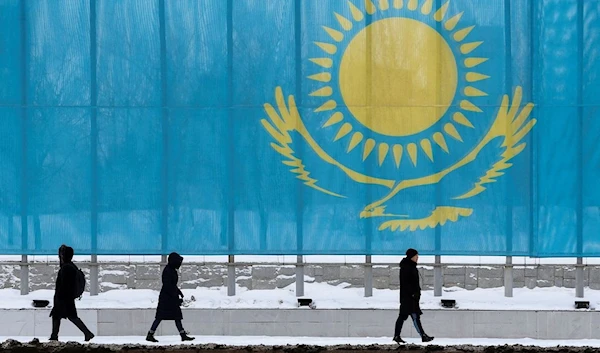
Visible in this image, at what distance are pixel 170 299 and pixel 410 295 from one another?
3.39 metres

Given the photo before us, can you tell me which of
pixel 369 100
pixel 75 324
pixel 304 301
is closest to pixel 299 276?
pixel 304 301

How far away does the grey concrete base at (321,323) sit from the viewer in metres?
15.4

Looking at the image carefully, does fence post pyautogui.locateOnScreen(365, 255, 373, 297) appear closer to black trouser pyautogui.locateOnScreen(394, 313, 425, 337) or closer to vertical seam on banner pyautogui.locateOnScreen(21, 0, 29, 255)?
black trouser pyautogui.locateOnScreen(394, 313, 425, 337)

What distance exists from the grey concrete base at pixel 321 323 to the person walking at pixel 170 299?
0.81 m

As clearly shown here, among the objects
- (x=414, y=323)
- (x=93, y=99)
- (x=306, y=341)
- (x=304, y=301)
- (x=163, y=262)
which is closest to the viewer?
(x=414, y=323)

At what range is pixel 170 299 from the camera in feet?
48.4

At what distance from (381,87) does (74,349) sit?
5905mm

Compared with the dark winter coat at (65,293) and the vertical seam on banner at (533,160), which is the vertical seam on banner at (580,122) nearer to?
the vertical seam on banner at (533,160)

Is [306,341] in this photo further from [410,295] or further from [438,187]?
[438,187]

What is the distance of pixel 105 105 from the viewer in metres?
16.0

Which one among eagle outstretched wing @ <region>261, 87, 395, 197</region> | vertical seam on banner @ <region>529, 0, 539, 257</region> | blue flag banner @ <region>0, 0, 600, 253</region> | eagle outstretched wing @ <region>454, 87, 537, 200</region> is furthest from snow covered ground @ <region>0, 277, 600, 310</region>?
eagle outstretched wing @ <region>454, 87, 537, 200</region>

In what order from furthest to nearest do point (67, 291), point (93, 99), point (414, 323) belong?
point (93, 99)
point (414, 323)
point (67, 291)

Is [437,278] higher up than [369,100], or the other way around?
[369,100]

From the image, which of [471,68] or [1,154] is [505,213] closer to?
[471,68]
